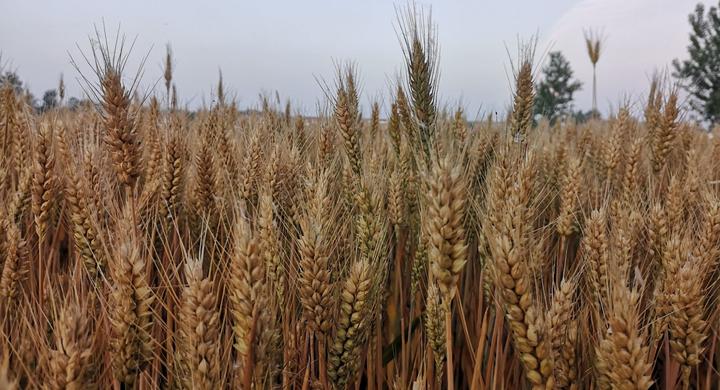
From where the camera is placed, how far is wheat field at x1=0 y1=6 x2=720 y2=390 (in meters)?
1.08

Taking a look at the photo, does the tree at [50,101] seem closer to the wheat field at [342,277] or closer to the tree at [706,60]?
the wheat field at [342,277]

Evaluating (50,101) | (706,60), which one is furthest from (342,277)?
(706,60)

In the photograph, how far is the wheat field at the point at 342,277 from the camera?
108 cm

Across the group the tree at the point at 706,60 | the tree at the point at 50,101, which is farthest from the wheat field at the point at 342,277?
the tree at the point at 706,60

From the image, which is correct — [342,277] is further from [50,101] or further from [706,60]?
[706,60]

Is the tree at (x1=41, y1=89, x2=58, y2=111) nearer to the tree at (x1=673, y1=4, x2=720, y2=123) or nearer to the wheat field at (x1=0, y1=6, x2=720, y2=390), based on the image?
the wheat field at (x1=0, y1=6, x2=720, y2=390)

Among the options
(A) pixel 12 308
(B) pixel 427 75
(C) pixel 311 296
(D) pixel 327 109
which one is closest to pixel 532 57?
(B) pixel 427 75

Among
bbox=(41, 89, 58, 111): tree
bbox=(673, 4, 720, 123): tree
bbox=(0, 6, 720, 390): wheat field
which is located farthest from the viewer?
bbox=(673, 4, 720, 123): tree

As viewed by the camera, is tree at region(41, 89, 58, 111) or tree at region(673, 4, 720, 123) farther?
tree at region(673, 4, 720, 123)

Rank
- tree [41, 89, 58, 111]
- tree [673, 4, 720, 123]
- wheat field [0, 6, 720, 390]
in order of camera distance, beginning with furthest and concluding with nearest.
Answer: tree [673, 4, 720, 123] < tree [41, 89, 58, 111] < wheat field [0, 6, 720, 390]

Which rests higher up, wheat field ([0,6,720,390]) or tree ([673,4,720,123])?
tree ([673,4,720,123])

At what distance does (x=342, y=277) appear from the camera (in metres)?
1.68

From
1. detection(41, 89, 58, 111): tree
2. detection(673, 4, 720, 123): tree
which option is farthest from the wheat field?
detection(673, 4, 720, 123): tree

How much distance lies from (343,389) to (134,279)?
24.8 inches
